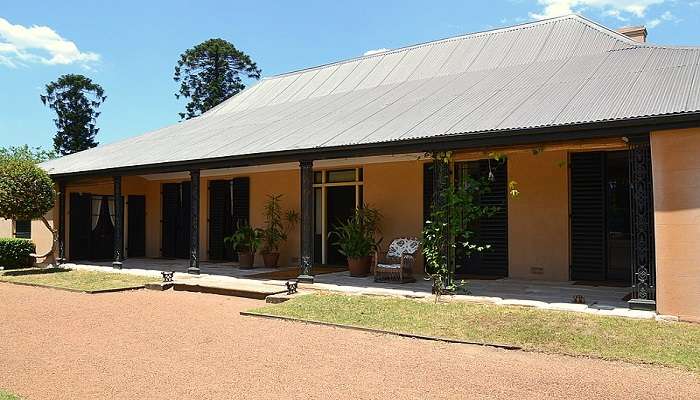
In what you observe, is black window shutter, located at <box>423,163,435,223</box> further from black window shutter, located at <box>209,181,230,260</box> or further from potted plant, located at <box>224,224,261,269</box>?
black window shutter, located at <box>209,181,230,260</box>

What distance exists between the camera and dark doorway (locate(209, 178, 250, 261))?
47.5 feet

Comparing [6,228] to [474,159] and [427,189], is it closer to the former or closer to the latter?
[427,189]

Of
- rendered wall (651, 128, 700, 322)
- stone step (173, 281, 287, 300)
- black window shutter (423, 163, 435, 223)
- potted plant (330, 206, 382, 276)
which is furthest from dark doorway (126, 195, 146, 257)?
rendered wall (651, 128, 700, 322)

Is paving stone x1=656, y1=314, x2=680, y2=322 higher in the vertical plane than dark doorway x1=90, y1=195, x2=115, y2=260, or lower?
lower

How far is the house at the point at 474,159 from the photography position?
22.6 ft

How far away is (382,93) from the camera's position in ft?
43.3

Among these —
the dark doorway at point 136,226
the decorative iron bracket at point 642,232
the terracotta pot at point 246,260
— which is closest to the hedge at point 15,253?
the dark doorway at point 136,226

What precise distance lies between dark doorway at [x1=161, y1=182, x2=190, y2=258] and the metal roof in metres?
1.54

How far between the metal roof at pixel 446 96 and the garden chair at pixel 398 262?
7.62 feet

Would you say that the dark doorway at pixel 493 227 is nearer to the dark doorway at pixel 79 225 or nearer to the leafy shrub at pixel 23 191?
the leafy shrub at pixel 23 191

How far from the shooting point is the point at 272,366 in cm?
523

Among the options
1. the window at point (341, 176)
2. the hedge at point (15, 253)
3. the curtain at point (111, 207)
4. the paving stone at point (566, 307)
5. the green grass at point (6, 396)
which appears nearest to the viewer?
the green grass at point (6, 396)

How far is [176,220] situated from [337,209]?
5528mm

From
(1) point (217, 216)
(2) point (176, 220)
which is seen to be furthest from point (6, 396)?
(2) point (176, 220)
